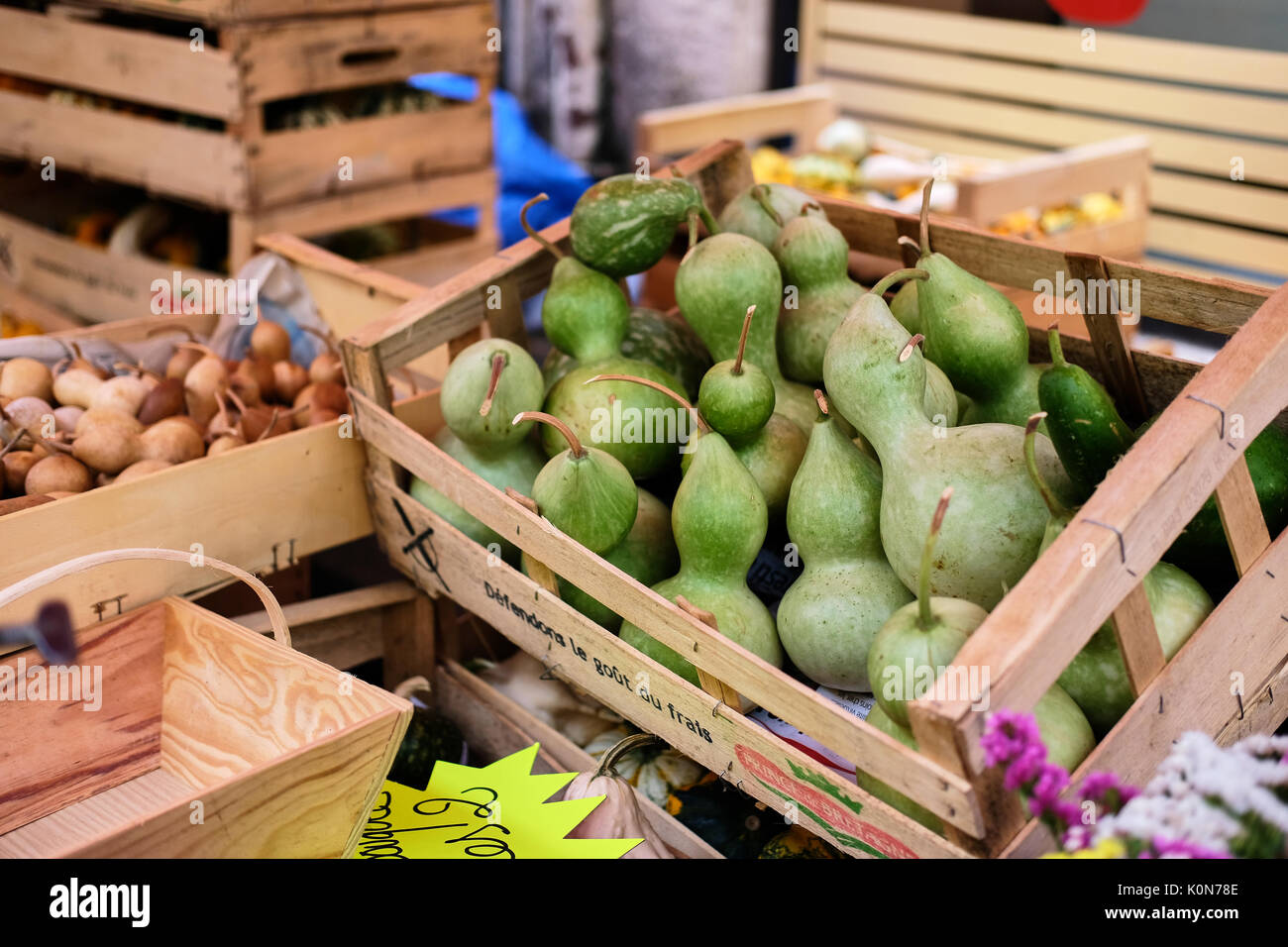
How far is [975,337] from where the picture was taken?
1425 millimetres

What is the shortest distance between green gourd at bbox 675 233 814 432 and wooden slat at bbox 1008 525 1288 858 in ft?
1.98

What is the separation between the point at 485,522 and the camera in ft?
4.90

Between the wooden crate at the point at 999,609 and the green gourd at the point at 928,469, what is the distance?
6.5 inches

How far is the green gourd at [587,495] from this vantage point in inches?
54.6

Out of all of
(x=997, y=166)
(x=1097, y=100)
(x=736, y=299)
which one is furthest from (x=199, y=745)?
(x=1097, y=100)

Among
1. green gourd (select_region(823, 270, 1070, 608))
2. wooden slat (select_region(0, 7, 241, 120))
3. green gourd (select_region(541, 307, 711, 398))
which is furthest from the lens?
wooden slat (select_region(0, 7, 241, 120))

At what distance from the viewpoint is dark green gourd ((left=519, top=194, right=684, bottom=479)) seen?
1557 mm

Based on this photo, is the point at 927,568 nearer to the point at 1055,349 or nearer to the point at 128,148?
the point at 1055,349

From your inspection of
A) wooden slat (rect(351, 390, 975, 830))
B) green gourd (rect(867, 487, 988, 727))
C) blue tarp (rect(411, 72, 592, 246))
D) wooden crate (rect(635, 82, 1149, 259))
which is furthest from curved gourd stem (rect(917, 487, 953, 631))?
blue tarp (rect(411, 72, 592, 246))

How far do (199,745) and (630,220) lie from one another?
945 mm

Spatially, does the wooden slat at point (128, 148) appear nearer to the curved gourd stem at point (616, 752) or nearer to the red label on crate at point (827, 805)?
the curved gourd stem at point (616, 752)

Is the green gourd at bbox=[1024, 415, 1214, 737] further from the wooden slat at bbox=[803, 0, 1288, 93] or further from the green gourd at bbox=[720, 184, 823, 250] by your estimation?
the wooden slat at bbox=[803, 0, 1288, 93]
